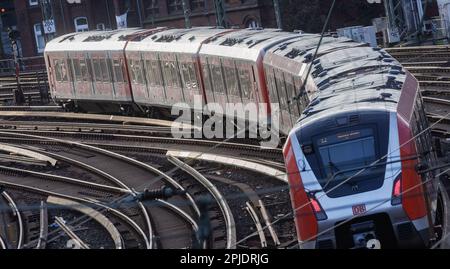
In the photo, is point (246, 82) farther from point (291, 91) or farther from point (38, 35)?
point (38, 35)

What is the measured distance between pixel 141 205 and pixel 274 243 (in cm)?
488

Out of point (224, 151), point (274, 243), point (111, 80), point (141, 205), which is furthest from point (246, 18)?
point (274, 243)

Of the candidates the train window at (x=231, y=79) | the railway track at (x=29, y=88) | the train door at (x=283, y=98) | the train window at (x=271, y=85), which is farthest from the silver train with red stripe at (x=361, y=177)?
the railway track at (x=29, y=88)

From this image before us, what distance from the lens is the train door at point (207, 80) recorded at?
29.8 m

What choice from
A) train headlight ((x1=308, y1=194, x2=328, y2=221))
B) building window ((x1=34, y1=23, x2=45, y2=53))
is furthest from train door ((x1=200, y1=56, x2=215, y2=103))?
building window ((x1=34, y1=23, x2=45, y2=53))

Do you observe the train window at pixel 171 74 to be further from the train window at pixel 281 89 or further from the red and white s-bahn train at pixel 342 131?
the train window at pixel 281 89

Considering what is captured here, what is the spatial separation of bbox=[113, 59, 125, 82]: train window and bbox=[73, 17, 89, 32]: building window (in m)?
26.2

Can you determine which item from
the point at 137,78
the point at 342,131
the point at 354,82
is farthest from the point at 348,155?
the point at 137,78

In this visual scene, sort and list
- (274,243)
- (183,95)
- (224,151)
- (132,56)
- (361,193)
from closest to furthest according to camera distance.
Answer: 1. (361,193)
2. (274,243)
3. (224,151)
4. (183,95)
5. (132,56)

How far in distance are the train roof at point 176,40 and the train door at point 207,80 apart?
59 cm

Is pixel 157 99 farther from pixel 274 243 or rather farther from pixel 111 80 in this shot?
pixel 274 243

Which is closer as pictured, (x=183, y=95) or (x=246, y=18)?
(x=183, y=95)

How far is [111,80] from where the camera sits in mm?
36500

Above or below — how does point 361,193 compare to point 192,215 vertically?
above
